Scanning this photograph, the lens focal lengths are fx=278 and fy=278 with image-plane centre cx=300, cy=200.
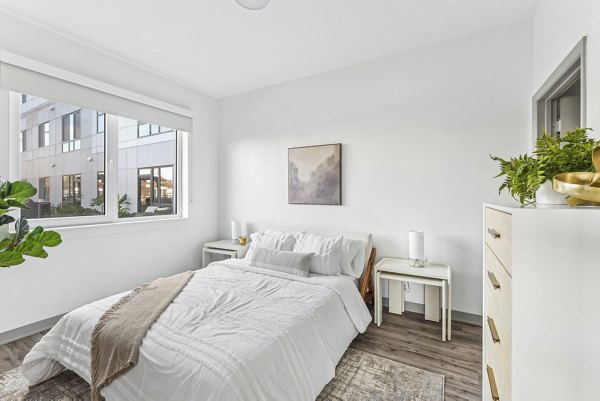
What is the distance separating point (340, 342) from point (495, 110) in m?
2.46

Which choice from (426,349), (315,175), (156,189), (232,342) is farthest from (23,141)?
(426,349)

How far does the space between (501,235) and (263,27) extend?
2483 mm

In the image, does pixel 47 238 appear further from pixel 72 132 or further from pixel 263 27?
pixel 72 132

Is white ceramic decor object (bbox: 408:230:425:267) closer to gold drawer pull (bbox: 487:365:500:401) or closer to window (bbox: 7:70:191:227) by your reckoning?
gold drawer pull (bbox: 487:365:500:401)

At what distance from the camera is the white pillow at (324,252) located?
2.69m

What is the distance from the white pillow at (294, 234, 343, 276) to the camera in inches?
106

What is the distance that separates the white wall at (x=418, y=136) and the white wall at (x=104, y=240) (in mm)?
1023

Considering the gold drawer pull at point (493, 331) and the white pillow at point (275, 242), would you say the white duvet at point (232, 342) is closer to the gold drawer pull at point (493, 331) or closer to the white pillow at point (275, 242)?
the white pillow at point (275, 242)

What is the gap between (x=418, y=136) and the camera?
9.46 ft

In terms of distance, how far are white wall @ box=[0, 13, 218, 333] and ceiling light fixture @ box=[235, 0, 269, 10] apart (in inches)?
71.3

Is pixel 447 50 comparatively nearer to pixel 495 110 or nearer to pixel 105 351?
pixel 495 110

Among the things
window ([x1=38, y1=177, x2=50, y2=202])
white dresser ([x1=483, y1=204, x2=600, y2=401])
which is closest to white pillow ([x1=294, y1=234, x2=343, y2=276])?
white dresser ([x1=483, y1=204, x2=600, y2=401])

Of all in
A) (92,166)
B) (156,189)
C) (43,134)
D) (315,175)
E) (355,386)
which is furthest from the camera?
(156,189)

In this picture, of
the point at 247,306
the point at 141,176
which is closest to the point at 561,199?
the point at 247,306
